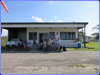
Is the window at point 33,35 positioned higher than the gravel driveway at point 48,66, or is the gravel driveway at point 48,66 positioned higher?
the window at point 33,35

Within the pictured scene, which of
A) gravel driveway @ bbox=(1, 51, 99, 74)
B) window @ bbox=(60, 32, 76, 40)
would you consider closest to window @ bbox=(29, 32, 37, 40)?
window @ bbox=(60, 32, 76, 40)

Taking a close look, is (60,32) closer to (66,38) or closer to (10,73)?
(66,38)

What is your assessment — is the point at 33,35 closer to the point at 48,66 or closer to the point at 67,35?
the point at 67,35

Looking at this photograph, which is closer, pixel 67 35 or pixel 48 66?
pixel 48 66

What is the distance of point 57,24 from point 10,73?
1108 centimetres

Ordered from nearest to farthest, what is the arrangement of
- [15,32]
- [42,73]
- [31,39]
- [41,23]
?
[42,73], [41,23], [31,39], [15,32]

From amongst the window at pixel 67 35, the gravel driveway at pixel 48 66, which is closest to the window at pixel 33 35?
the window at pixel 67 35

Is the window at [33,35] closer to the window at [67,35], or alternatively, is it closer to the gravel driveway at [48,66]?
the window at [67,35]

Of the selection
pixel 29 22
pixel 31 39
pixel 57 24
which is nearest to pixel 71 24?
pixel 57 24

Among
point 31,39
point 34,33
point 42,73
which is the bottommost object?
point 42,73

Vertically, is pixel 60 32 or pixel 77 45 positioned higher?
pixel 60 32

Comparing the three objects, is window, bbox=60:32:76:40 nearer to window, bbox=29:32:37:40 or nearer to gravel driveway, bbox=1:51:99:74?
window, bbox=29:32:37:40

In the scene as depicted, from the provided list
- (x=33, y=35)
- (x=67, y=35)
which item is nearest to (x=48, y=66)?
(x=33, y=35)

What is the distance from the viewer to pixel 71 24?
13289 millimetres
